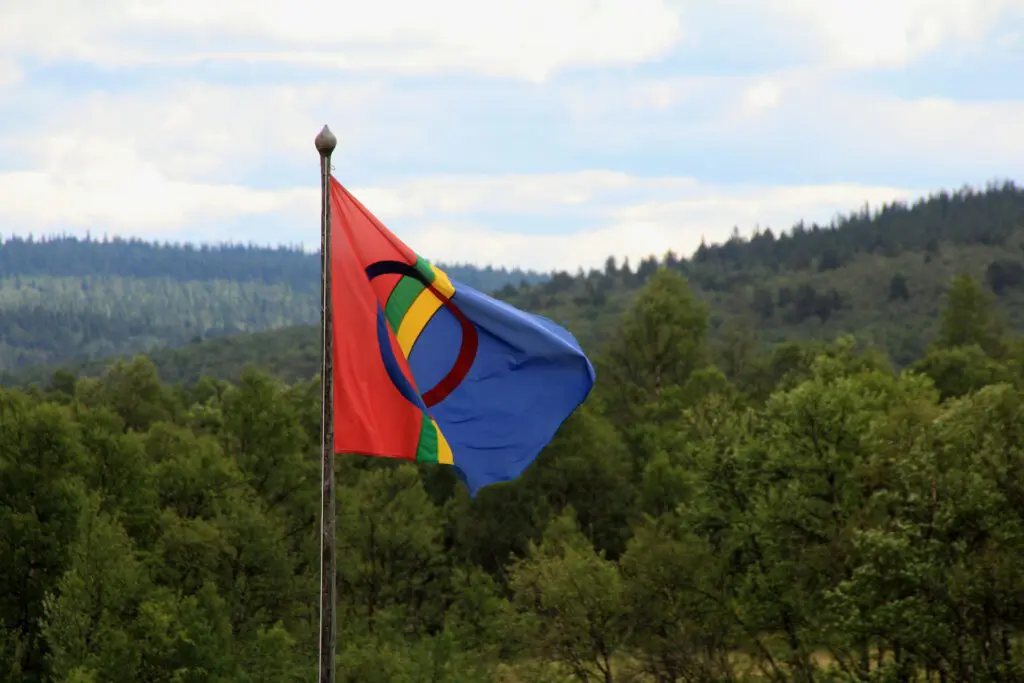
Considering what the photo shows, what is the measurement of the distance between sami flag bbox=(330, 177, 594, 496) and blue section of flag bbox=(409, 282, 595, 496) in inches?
0.5

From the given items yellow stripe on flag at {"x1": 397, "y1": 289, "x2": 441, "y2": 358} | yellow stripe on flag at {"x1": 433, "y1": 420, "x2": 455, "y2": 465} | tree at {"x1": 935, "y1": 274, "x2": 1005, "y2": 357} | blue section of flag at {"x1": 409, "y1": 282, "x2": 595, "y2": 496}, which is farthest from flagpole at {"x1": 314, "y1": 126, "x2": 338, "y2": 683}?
tree at {"x1": 935, "y1": 274, "x2": 1005, "y2": 357}

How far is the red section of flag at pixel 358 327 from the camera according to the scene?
57.5 feet

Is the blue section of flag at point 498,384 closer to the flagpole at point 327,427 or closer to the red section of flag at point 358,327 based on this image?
the red section of flag at point 358,327

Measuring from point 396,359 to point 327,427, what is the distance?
1930 mm

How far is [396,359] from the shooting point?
18.4 metres

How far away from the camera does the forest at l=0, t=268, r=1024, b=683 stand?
43.6 metres

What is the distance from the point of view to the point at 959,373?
10031 centimetres

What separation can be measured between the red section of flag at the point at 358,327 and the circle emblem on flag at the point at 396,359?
0.12 m

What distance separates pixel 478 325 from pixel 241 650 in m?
44.7

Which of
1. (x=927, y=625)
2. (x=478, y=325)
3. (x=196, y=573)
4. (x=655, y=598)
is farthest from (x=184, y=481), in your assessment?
(x=478, y=325)

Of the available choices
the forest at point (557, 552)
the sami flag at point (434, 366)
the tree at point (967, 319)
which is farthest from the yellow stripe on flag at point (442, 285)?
the tree at point (967, 319)

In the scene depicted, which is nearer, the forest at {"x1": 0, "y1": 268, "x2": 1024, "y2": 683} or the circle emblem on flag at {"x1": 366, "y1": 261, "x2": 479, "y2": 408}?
the circle emblem on flag at {"x1": 366, "y1": 261, "x2": 479, "y2": 408}

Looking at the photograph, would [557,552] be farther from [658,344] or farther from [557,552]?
[658,344]

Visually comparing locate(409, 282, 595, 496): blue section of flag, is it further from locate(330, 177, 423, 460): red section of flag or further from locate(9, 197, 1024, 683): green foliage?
locate(9, 197, 1024, 683): green foliage
